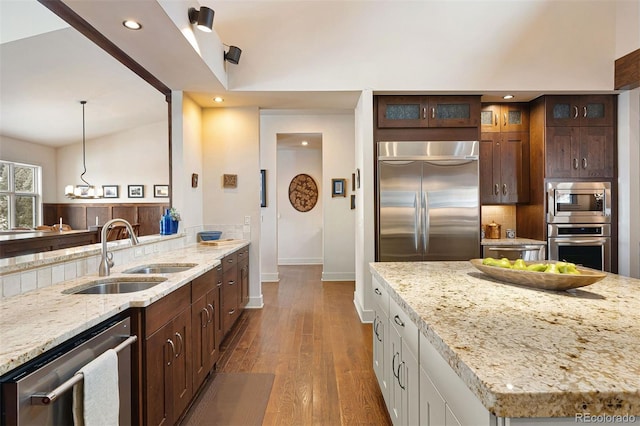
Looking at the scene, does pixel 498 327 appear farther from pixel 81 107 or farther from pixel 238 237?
pixel 238 237

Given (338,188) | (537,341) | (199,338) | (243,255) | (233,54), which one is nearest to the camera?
(537,341)

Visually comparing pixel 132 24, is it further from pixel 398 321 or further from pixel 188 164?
pixel 398 321

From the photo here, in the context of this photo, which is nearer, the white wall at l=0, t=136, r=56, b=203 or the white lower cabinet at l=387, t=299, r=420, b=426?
the white lower cabinet at l=387, t=299, r=420, b=426

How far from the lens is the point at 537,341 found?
987 millimetres

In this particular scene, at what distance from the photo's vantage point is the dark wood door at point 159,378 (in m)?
1.63

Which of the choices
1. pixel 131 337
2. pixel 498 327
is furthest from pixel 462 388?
pixel 131 337

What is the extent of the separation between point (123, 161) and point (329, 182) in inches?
136

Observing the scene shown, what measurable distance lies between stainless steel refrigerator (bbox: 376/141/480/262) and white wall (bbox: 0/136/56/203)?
2938mm

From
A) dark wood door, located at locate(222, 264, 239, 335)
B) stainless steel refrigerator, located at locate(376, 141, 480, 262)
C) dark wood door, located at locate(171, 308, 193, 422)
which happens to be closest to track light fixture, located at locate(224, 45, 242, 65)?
stainless steel refrigerator, located at locate(376, 141, 480, 262)

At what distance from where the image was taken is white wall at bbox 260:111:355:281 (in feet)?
19.5

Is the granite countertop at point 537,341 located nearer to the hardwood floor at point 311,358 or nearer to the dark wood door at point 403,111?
the hardwood floor at point 311,358

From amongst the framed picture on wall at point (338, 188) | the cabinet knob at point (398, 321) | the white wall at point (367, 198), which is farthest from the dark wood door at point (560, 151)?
the cabinet knob at point (398, 321)

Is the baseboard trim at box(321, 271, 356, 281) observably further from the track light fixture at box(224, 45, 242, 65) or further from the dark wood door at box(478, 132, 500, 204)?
the track light fixture at box(224, 45, 242, 65)

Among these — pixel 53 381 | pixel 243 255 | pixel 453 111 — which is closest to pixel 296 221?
pixel 243 255
